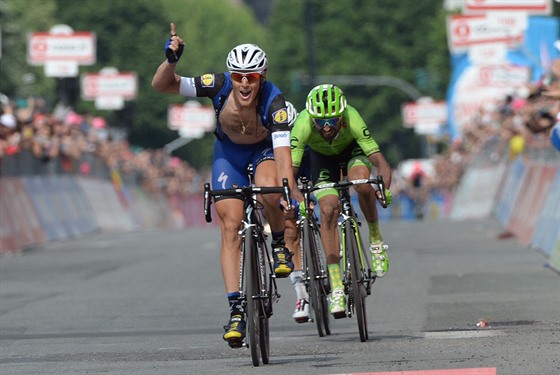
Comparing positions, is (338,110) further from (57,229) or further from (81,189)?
(81,189)

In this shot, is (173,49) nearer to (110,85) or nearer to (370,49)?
(110,85)

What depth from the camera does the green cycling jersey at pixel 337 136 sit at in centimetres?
1262

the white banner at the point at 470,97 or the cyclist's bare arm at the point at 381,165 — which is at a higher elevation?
the white banner at the point at 470,97

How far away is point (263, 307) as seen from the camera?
1072 centimetres

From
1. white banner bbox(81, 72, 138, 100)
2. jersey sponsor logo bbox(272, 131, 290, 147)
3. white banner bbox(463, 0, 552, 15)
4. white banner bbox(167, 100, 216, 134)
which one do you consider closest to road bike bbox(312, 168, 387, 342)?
jersey sponsor logo bbox(272, 131, 290, 147)

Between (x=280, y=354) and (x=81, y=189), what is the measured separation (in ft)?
88.4

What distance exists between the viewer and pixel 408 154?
328 feet

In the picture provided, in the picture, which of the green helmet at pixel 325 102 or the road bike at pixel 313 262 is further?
the green helmet at pixel 325 102

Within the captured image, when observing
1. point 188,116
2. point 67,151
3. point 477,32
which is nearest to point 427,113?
point 188,116

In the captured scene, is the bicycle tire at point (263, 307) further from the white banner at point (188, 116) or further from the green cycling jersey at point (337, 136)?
the white banner at point (188, 116)

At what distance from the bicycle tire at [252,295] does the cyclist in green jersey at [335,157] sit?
1.44 m

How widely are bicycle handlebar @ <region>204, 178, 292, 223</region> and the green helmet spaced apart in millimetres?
1540

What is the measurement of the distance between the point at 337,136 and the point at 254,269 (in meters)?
2.30

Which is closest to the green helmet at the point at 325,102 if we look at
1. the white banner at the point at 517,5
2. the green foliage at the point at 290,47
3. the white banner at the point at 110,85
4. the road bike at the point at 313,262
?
the road bike at the point at 313,262
